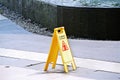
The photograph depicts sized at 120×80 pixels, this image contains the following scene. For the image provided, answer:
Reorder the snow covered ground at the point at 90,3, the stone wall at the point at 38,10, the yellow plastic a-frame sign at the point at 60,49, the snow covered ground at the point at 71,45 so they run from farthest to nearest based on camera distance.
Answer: the stone wall at the point at 38,10, the snow covered ground at the point at 90,3, the snow covered ground at the point at 71,45, the yellow plastic a-frame sign at the point at 60,49

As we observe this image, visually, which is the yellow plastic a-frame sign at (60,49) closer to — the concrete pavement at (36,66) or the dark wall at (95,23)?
the concrete pavement at (36,66)

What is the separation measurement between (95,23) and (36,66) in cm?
401

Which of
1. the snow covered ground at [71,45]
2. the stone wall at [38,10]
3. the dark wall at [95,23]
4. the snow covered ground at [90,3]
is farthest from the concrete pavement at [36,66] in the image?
the snow covered ground at [90,3]

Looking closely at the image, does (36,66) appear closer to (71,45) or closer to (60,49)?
(60,49)

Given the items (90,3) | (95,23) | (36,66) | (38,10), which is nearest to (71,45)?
(95,23)

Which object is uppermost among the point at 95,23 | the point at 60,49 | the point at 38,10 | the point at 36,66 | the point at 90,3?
the point at 90,3

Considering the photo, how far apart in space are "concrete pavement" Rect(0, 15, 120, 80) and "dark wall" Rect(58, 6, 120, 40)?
124 cm

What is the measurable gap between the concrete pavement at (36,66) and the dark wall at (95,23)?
1.24 metres

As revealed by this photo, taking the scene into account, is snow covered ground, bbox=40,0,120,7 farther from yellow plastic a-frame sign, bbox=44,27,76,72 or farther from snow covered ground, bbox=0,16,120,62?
yellow plastic a-frame sign, bbox=44,27,76,72

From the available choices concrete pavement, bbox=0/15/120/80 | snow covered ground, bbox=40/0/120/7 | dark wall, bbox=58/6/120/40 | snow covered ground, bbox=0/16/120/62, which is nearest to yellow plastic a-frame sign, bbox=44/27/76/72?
concrete pavement, bbox=0/15/120/80

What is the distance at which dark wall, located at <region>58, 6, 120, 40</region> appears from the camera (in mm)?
12773

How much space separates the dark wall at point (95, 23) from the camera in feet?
41.9

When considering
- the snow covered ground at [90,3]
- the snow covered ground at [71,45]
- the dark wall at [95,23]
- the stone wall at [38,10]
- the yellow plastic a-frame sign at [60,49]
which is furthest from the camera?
the stone wall at [38,10]

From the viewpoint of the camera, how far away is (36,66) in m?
9.52
